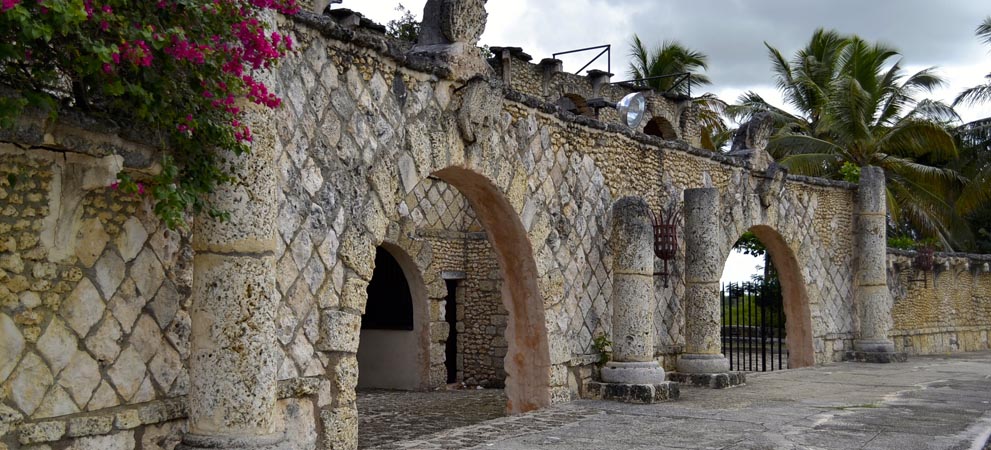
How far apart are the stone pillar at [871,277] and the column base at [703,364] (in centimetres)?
477

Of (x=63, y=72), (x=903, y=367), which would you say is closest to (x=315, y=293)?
(x=63, y=72)

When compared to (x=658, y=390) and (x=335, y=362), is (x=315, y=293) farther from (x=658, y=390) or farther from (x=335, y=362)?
(x=658, y=390)

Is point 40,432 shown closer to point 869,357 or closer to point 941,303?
point 869,357

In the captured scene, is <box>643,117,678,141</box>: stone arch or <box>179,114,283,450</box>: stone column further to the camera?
<box>643,117,678,141</box>: stone arch

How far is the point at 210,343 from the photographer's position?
471 centimetres

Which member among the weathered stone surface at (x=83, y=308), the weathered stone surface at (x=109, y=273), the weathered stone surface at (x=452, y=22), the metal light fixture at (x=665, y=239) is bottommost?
the weathered stone surface at (x=83, y=308)

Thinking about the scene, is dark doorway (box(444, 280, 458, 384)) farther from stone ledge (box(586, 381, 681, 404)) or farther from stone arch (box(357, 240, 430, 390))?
stone ledge (box(586, 381, 681, 404))

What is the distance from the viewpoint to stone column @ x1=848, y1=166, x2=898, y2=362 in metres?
14.1

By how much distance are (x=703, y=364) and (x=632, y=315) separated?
1.63 metres

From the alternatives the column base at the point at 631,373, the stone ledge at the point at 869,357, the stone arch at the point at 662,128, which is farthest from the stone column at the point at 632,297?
the stone arch at the point at 662,128

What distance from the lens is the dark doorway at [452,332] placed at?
13852mm

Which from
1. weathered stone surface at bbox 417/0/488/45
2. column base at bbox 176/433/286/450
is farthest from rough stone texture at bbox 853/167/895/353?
column base at bbox 176/433/286/450

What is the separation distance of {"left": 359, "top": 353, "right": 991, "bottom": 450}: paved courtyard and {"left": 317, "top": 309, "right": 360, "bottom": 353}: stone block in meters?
0.83

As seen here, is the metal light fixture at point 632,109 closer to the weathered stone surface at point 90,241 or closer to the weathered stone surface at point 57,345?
the weathered stone surface at point 90,241
